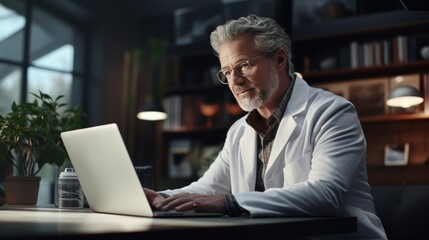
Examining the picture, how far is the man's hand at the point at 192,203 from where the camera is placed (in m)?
1.41

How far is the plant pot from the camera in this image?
82.7 inches

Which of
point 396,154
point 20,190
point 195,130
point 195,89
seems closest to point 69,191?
point 20,190

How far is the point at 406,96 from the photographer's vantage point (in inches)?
191

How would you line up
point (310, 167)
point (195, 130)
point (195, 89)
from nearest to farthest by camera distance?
1. point (310, 167)
2. point (195, 130)
3. point (195, 89)

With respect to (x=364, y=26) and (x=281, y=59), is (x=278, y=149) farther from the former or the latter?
(x=364, y=26)

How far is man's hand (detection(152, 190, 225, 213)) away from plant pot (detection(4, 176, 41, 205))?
837 mm

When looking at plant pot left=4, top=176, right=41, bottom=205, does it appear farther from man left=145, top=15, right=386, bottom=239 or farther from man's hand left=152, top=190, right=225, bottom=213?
man's hand left=152, top=190, right=225, bottom=213

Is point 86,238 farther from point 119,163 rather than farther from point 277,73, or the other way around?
point 277,73

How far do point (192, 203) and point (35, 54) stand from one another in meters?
5.64

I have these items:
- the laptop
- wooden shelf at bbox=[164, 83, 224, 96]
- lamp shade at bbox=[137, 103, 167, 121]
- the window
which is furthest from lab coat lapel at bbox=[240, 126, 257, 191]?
the window

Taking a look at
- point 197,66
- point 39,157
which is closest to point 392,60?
point 197,66

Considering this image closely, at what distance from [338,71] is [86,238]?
4.63m

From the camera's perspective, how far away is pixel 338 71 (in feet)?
17.4

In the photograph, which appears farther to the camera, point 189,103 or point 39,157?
point 189,103
